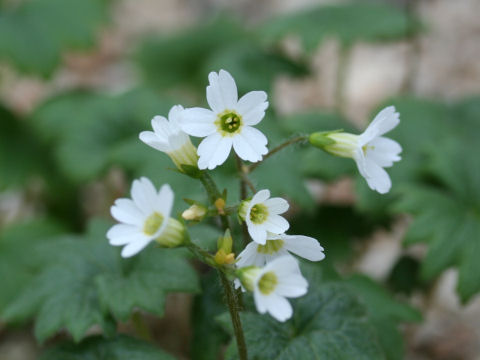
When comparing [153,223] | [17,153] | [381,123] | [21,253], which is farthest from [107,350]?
[17,153]

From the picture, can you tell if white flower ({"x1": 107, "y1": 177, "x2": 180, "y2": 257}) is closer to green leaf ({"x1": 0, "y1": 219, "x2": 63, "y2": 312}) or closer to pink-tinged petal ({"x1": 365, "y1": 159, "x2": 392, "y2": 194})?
pink-tinged petal ({"x1": 365, "y1": 159, "x2": 392, "y2": 194})

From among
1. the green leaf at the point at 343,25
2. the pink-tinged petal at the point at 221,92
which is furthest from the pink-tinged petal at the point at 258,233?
the green leaf at the point at 343,25

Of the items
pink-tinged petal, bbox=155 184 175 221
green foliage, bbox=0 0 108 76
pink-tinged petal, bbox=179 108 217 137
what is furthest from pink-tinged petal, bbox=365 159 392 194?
green foliage, bbox=0 0 108 76

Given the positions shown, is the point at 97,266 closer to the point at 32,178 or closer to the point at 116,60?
the point at 32,178

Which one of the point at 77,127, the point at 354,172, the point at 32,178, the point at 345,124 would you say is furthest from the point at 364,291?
the point at 32,178

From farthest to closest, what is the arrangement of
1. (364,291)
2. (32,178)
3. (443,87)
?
1. (443,87)
2. (32,178)
3. (364,291)
